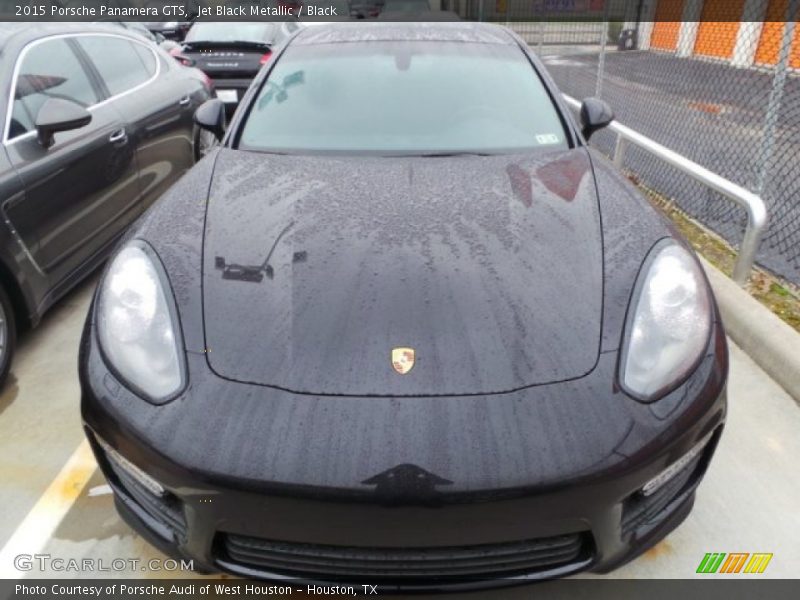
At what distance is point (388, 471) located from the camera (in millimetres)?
1353

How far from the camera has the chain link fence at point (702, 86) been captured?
415 centimetres

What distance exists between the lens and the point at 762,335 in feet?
9.32

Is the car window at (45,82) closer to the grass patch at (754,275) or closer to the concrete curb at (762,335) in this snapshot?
the grass patch at (754,275)

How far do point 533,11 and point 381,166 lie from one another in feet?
32.7

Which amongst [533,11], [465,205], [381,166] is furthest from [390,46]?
[533,11]

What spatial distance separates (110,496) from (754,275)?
11.1 feet

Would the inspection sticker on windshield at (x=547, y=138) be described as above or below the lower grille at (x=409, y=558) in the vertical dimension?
above

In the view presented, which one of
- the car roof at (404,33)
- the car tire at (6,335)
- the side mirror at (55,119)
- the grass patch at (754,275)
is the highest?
the car roof at (404,33)

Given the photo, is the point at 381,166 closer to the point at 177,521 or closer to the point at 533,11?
the point at 177,521

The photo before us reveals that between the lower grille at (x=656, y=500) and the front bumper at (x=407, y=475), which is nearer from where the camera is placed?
the front bumper at (x=407, y=475)

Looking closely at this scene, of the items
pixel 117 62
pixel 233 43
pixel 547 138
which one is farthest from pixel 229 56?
pixel 547 138

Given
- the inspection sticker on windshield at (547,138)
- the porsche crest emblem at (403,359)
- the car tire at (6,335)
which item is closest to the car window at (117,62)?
the car tire at (6,335)

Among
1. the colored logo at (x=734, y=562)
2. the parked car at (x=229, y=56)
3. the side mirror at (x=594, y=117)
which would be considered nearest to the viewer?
the colored logo at (x=734, y=562)

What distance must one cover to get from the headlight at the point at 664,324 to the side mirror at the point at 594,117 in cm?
119
